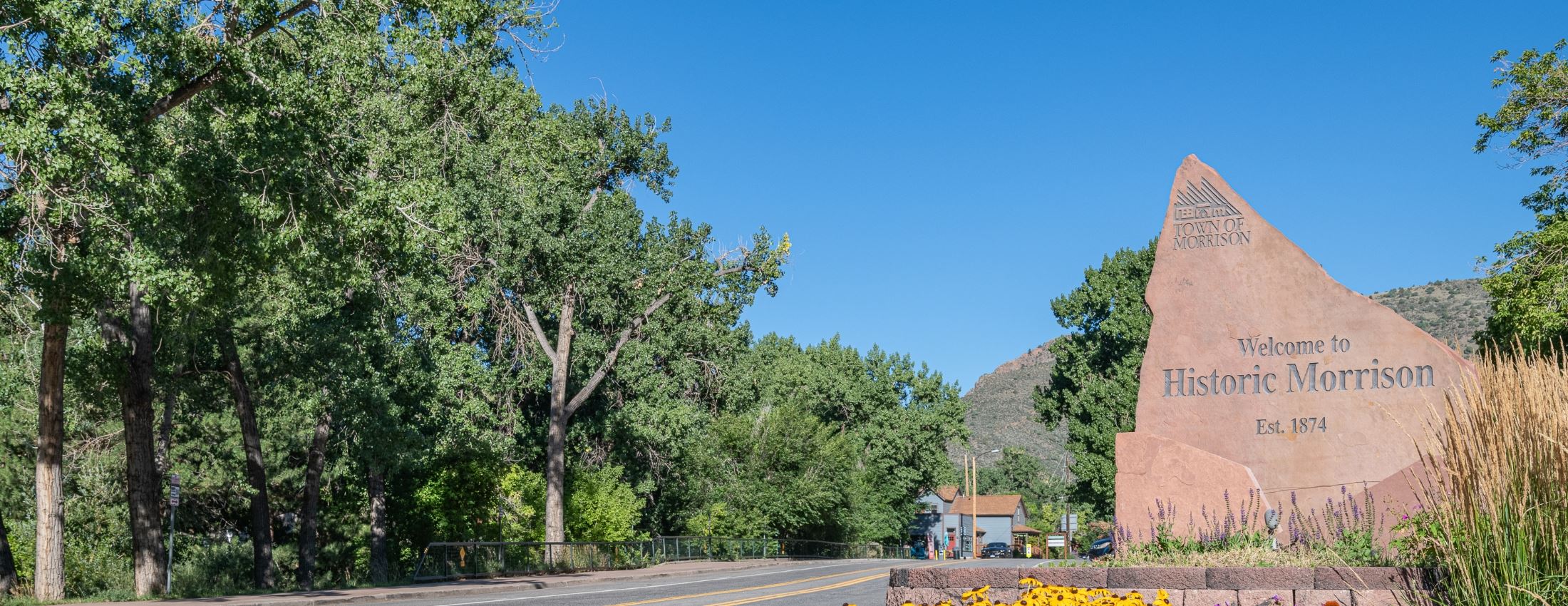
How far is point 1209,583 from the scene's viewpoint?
8406mm

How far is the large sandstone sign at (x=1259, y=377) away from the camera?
36.4ft

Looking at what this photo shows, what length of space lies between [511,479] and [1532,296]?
25716 millimetres

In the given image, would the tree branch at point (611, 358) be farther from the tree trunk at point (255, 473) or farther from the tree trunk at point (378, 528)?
the tree trunk at point (255, 473)

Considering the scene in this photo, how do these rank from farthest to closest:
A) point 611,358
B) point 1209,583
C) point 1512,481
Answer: point 611,358 → point 1209,583 → point 1512,481

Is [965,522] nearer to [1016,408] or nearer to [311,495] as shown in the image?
[1016,408]

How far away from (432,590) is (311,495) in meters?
8.85

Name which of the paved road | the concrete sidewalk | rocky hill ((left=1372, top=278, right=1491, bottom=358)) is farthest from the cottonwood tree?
rocky hill ((left=1372, top=278, right=1491, bottom=358))

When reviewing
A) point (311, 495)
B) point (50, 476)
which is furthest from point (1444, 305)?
point (50, 476)

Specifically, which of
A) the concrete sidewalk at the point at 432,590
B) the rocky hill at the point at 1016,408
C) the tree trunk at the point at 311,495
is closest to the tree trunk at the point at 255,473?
the tree trunk at the point at 311,495

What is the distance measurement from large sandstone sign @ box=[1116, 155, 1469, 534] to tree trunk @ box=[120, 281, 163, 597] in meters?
15.9

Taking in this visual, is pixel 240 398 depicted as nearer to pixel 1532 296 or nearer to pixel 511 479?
pixel 511 479

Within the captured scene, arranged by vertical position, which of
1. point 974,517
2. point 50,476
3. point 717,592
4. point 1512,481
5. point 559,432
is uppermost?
point 1512,481

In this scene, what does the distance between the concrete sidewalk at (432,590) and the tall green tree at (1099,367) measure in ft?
67.6

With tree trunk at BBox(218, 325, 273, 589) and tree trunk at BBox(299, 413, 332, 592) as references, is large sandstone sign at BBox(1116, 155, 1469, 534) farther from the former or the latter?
tree trunk at BBox(299, 413, 332, 592)
